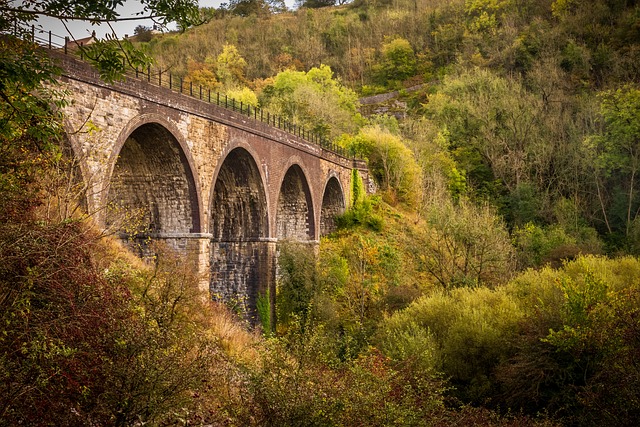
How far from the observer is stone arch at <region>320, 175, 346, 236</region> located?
3531cm

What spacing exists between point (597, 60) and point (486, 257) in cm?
3413

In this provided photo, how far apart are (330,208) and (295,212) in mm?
6130

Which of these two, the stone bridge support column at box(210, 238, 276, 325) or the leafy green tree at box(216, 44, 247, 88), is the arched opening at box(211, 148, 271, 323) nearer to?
the stone bridge support column at box(210, 238, 276, 325)

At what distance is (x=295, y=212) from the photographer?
2977cm

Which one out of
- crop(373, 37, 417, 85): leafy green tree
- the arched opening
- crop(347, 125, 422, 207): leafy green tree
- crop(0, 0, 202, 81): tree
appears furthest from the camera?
crop(373, 37, 417, 85): leafy green tree

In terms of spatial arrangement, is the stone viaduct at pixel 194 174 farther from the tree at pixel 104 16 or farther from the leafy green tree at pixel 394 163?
the leafy green tree at pixel 394 163

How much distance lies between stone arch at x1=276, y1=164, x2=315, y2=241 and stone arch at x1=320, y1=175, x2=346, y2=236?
5.33 metres

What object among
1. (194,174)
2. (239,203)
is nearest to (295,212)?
(239,203)

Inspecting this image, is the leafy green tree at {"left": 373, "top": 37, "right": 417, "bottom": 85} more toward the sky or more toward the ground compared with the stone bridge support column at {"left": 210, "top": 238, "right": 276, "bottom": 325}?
more toward the sky

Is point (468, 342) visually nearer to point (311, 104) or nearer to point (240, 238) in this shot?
point (240, 238)

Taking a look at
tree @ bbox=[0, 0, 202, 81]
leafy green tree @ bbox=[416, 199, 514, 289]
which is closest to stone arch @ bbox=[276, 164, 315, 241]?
leafy green tree @ bbox=[416, 199, 514, 289]

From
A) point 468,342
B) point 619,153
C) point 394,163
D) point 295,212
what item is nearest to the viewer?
point 468,342

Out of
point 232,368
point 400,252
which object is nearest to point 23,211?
point 232,368

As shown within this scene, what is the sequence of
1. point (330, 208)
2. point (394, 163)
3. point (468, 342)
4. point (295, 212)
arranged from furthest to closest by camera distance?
point (394, 163)
point (330, 208)
point (295, 212)
point (468, 342)
